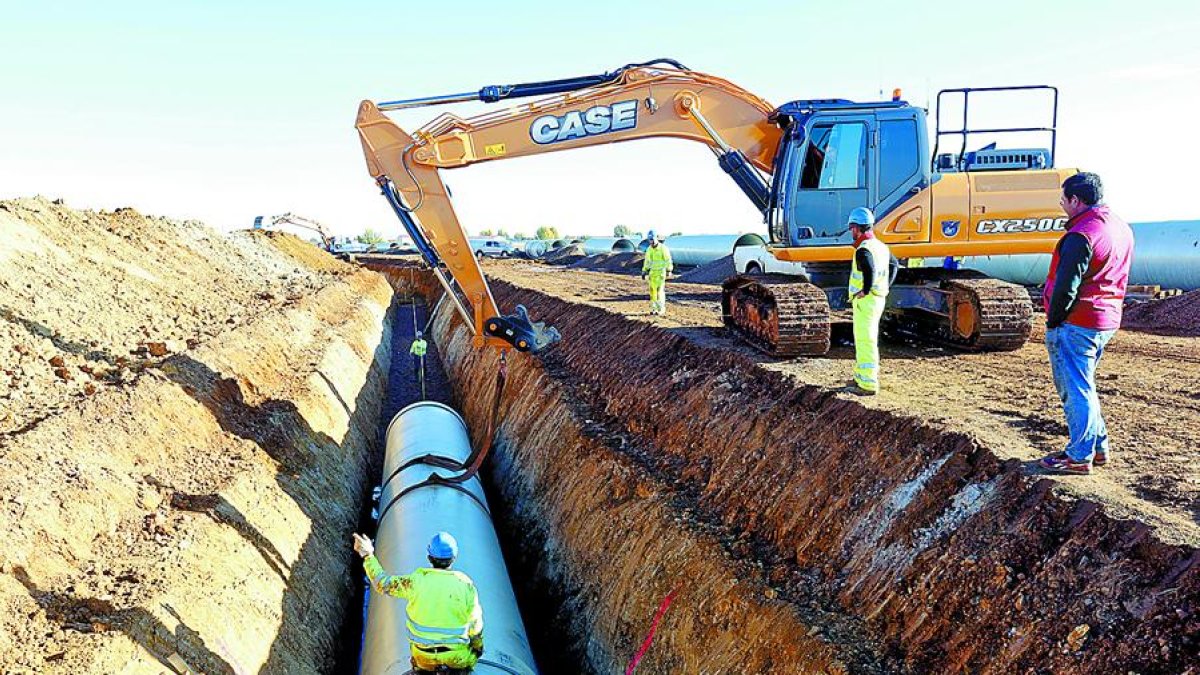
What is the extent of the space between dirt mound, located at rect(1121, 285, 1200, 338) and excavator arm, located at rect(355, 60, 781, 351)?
11.8 metres

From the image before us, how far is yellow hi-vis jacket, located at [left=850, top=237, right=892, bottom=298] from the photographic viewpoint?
8.37m

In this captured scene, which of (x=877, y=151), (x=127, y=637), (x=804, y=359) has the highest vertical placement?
(x=877, y=151)

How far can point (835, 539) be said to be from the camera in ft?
21.4

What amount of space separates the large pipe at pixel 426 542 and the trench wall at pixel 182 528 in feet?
2.81

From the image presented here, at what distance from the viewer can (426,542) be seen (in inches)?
349

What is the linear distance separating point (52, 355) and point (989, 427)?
39.0 feet

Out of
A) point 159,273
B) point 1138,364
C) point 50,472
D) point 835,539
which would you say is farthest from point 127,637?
point 159,273

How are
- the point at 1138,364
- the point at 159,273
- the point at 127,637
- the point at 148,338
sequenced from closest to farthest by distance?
the point at 127,637 → the point at 1138,364 → the point at 148,338 → the point at 159,273

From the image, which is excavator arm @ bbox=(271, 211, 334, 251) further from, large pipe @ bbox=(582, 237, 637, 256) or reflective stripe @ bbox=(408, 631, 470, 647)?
reflective stripe @ bbox=(408, 631, 470, 647)

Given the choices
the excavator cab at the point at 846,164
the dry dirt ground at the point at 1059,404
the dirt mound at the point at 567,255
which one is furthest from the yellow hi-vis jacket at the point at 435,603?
the dirt mound at the point at 567,255

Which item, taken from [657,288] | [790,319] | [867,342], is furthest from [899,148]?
[657,288]

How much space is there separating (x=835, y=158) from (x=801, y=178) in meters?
0.52

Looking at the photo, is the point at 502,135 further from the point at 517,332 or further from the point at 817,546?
the point at 817,546

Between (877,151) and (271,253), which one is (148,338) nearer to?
(877,151)
